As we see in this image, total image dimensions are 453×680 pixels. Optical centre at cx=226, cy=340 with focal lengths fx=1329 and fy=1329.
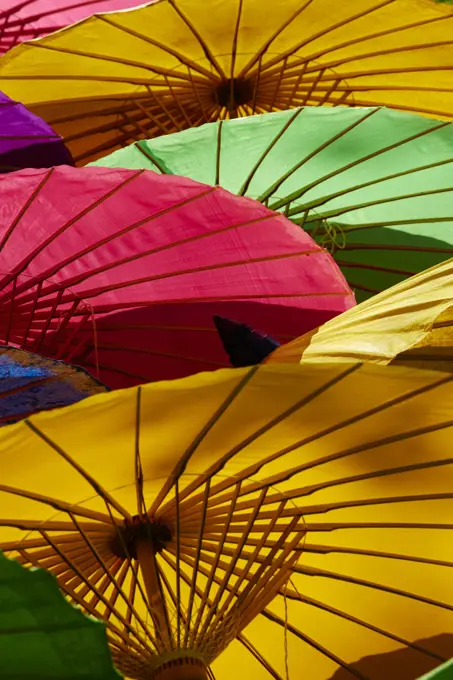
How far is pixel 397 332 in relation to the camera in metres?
2.78

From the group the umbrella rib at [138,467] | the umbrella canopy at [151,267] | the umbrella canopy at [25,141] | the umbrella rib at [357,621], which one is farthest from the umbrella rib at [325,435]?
the umbrella canopy at [25,141]

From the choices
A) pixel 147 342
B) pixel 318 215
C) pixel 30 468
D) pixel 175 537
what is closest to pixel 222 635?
pixel 175 537

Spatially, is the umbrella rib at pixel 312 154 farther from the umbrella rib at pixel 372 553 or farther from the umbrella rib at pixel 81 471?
the umbrella rib at pixel 81 471

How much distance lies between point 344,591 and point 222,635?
42 cm

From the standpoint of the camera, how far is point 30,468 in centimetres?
246

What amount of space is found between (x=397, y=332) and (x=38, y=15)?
128 inches

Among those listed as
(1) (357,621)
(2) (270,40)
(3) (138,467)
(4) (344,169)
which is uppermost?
(2) (270,40)

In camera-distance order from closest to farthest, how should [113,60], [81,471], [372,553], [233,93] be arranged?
[81,471], [372,553], [113,60], [233,93]

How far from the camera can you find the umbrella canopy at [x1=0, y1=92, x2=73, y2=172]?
4.13m

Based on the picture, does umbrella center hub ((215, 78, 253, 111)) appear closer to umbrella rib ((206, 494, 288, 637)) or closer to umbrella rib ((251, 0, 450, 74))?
umbrella rib ((251, 0, 450, 74))

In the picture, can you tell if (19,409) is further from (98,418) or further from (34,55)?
(34,55)

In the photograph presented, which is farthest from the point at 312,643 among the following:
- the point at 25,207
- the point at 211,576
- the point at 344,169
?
the point at 344,169

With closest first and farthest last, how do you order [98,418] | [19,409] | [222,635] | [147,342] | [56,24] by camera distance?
[98,418]
[222,635]
[19,409]
[147,342]
[56,24]

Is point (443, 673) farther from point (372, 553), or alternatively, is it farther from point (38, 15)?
point (38, 15)
